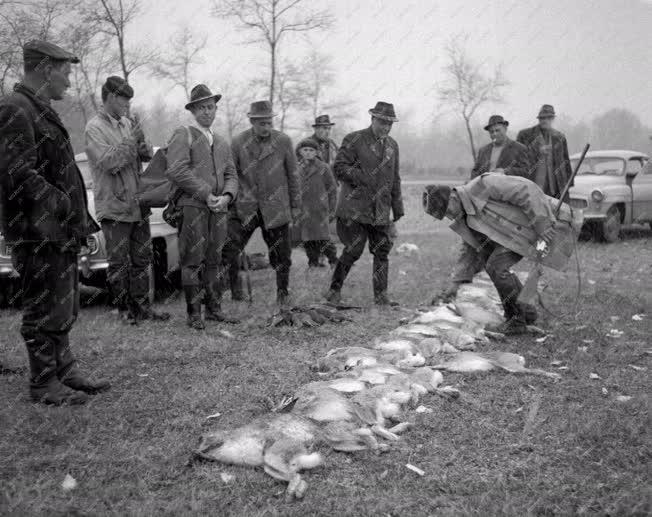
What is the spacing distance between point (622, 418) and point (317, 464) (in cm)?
206

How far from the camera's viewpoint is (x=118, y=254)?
621 cm

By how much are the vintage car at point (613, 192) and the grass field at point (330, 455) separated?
7.36m

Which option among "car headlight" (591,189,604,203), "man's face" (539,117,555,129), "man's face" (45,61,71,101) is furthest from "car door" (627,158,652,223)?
"man's face" (45,61,71,101)

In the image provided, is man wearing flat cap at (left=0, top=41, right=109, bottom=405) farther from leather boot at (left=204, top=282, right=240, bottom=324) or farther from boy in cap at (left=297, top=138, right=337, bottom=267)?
boy in cap at (left=297, top=138, right=337, bottom=267)

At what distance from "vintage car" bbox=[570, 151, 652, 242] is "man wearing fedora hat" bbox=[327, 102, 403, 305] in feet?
24.4

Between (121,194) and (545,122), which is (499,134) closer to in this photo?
(545,122)

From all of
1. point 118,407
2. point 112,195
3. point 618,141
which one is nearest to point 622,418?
point 118,407

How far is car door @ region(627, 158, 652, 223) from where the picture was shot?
44.9 feet

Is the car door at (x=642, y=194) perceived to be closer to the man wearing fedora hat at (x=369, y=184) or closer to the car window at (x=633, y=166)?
the car window at (x=633, y=166)

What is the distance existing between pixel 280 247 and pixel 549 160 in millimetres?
4797

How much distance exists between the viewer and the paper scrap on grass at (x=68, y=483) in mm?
3169

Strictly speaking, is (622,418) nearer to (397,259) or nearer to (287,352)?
(287,352)

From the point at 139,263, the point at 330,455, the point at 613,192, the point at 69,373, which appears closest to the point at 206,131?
the point at 139,263

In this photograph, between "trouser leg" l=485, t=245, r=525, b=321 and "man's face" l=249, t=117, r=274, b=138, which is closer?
"trouser leg" l=485, t=245, r=525, b=321
